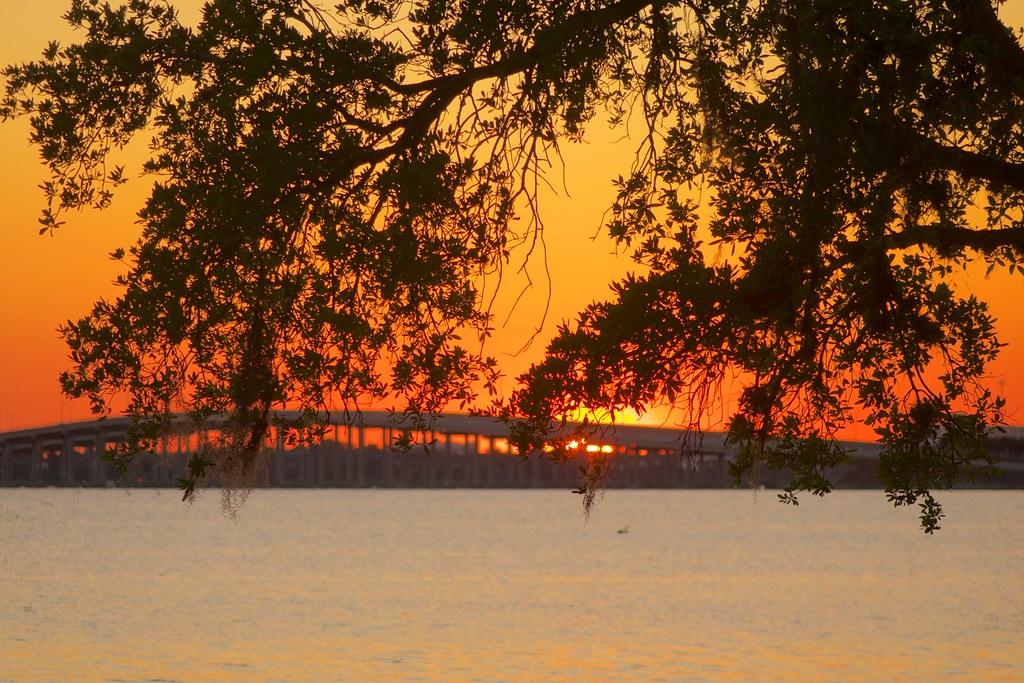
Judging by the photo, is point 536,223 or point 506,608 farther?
point 506,608

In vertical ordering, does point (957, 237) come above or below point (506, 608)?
above

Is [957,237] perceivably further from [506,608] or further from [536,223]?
[506,608]

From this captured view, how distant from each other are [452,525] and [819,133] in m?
118

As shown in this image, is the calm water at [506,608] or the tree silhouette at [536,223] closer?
the tree silhouette at [536,223]

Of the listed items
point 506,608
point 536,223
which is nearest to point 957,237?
point 536,223

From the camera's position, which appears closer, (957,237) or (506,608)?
(957,237)

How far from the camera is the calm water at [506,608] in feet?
113

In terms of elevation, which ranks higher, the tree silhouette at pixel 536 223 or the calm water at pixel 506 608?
the tree silhouette at pixel 536 223

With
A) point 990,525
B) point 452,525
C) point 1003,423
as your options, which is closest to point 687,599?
point 1003,423

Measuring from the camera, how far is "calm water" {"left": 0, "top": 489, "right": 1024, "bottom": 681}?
113ft

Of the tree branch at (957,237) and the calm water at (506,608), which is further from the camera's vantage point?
the calm water at (506,608)

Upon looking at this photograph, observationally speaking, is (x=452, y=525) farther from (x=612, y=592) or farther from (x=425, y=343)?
(x=425, y=343)

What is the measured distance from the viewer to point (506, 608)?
48656 mm

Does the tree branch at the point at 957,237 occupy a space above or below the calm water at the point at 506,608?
above
